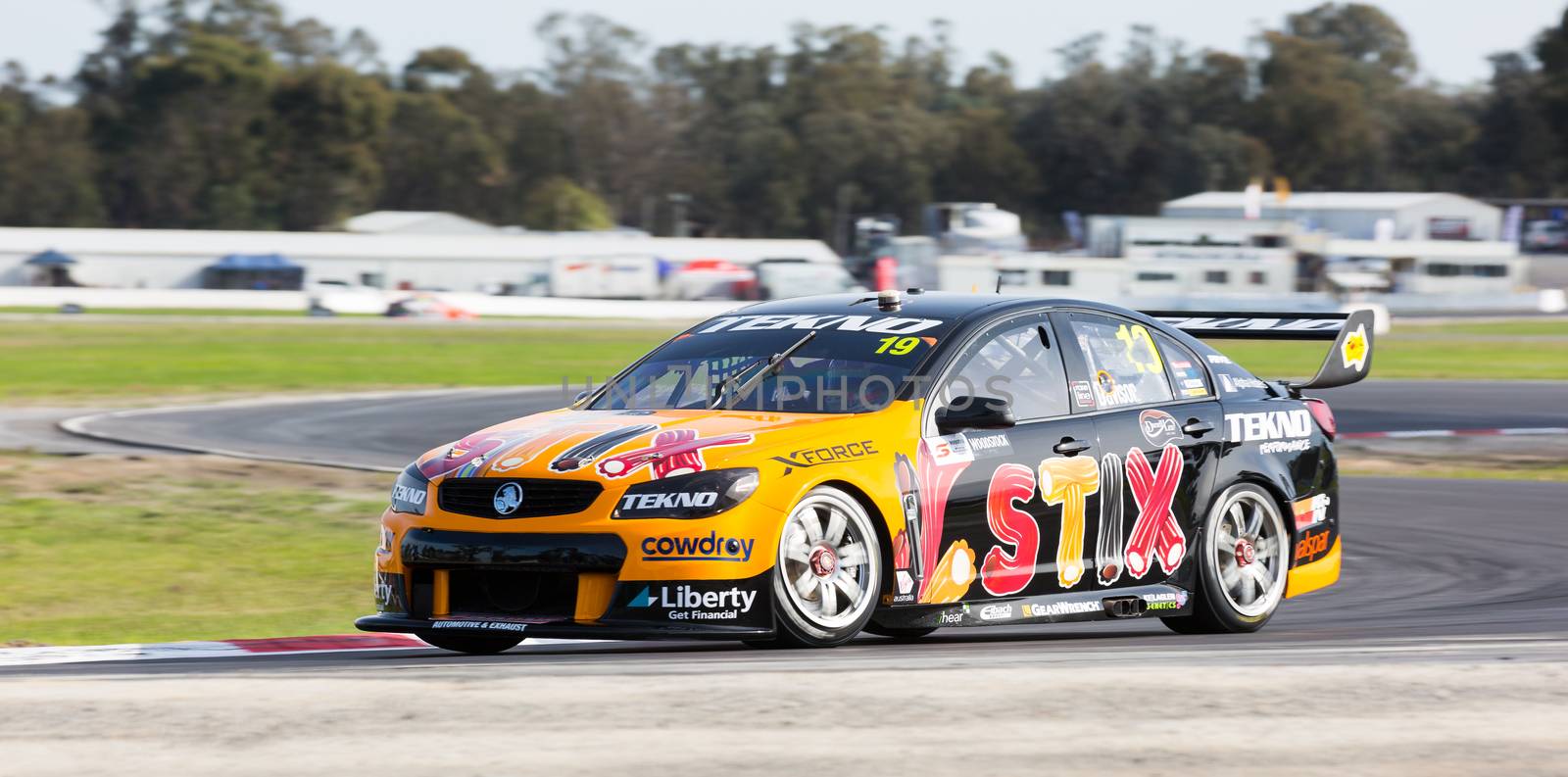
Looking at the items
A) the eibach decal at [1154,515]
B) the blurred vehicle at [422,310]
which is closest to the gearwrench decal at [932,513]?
the eibach decal at [1154,515]

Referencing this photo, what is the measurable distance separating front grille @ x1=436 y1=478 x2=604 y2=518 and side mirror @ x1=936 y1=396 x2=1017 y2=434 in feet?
4.51

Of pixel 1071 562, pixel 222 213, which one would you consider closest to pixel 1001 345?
pixel 1071 562

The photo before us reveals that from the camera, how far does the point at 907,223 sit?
119 m

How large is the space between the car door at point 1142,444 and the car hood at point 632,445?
1.24 metres

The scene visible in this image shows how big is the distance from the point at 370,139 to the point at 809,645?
11228 cm

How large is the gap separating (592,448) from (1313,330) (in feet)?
12.3

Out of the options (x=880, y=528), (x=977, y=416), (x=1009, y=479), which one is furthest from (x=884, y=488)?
(x=1009, y=479)

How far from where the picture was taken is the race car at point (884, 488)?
20.7 ft

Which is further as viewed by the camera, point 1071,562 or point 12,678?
point 1071,562

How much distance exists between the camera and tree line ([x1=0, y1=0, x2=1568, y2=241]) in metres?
110

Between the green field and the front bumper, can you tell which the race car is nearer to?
the front bumper

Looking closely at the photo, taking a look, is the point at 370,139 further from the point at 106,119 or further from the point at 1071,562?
the point at 1071,562

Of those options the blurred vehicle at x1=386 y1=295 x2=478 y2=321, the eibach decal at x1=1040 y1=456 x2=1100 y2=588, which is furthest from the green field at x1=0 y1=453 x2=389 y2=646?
the blurred vehicle at x1=386 y1=295 x2=478 y2=321

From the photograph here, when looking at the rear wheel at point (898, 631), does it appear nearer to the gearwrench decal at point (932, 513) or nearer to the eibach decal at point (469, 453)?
the gearwrench decal at point (932, 513)
